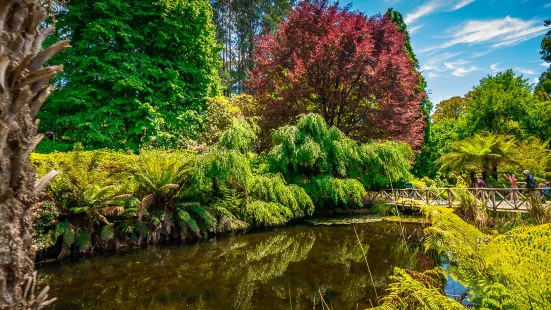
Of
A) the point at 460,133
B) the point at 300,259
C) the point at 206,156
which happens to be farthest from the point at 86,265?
the point at 460,133

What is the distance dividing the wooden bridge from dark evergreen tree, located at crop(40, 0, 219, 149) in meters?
9.30

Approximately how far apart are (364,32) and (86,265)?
12.1 meters

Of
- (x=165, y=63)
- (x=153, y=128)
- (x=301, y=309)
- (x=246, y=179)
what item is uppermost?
(x=165, y=63)

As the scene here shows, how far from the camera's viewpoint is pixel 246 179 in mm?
8758

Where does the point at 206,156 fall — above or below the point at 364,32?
below

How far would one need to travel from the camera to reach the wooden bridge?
28.4 feet

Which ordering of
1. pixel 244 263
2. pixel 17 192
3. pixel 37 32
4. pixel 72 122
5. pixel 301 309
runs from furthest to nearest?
pixel 72 122
pixel 244 263
pixel 301 309
pixel 37 32
pixel 17 192

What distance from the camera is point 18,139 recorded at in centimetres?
93

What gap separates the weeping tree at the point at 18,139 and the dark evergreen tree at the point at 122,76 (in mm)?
11428

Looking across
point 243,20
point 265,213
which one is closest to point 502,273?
point 265,213

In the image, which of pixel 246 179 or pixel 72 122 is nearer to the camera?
pixel 246 179

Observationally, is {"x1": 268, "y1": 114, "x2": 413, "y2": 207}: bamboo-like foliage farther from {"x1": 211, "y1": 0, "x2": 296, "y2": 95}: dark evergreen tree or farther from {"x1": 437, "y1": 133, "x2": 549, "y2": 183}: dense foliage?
{"x1": 211, "y1": 0, "x2": 296, "y2": 95}: dark evergreen tree

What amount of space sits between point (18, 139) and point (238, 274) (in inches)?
186

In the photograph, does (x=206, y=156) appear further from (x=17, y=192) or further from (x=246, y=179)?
(x=17, y=192)
